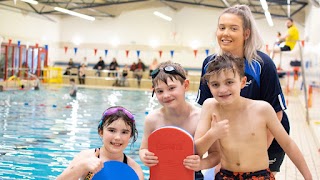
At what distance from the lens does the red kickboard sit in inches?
80.3

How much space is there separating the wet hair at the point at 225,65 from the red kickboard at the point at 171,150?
0.32 metres

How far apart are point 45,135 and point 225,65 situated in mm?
6342

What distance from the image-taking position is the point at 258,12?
23906 mm

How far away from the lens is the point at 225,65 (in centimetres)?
210

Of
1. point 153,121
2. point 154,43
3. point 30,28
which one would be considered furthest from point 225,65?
point 154,43

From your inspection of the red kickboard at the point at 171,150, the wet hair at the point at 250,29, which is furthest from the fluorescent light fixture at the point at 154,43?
the red kickboard at the point at 171,150

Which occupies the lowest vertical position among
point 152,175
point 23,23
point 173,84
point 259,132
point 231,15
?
point 152,175

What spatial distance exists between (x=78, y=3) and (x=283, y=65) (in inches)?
461

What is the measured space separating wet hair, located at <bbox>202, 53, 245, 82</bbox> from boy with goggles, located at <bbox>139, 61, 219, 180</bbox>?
255 mm

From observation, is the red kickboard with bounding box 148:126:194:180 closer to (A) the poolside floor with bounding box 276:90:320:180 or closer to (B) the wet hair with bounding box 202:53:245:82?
(B) the wet hair with bounding box 202:53:245:82

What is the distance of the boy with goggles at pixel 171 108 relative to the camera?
2090mm

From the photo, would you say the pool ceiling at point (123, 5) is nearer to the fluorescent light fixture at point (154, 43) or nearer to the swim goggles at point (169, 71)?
the fluorescent light fixture at point (154, 43)

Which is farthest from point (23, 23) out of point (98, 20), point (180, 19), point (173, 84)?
point (173, 84)

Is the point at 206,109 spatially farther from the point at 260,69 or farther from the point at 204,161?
the point at 260,69
